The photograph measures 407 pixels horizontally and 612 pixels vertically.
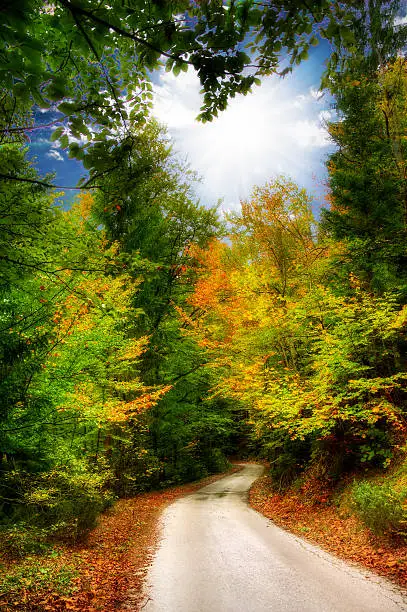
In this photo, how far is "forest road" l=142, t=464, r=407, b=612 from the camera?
427cm

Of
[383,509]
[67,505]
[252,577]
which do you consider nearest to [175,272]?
[67,505]

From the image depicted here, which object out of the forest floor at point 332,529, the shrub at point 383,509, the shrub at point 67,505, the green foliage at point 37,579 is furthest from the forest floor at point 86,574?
the shrub at point 383,509

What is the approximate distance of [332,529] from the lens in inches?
302

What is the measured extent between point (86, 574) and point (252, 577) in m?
2.70

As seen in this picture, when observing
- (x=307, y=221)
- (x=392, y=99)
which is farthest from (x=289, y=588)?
(x=392, y=99)

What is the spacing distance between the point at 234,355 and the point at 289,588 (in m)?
8.70

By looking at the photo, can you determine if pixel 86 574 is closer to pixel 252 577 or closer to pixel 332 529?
pixel 252 577

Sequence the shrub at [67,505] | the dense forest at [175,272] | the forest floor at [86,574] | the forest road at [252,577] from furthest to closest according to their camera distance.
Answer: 1. the shrub at [67,505]
2. the forest floor at [86,574]
3. the forest road at [252,577]
4. the dense forest at [175,272]

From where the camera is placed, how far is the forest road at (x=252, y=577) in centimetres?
427

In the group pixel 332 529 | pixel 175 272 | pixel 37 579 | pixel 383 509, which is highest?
pixel 175 272

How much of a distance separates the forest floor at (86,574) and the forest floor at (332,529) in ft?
12.0

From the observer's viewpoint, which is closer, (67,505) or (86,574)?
(86,574)

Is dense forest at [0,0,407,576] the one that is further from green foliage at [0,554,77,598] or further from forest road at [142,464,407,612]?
forest road at [142,464,407,612]

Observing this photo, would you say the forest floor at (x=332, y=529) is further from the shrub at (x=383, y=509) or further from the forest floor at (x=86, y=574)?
the forest floor at (x=86, y=574)
